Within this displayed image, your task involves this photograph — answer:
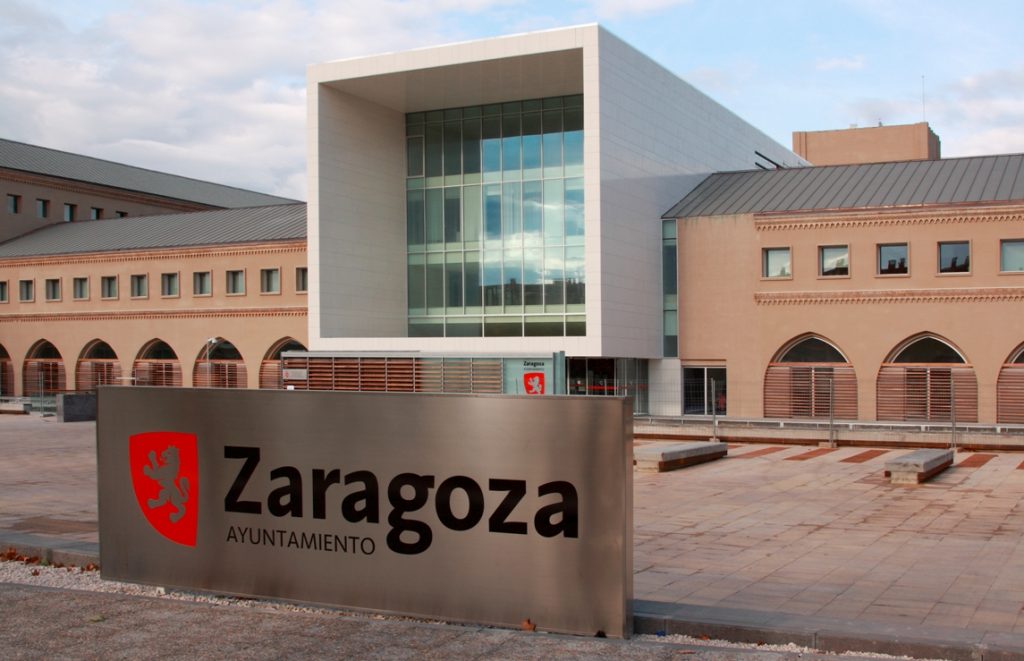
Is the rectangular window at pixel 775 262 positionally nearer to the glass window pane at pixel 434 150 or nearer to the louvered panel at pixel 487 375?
the louvered panel at pixel 487 375

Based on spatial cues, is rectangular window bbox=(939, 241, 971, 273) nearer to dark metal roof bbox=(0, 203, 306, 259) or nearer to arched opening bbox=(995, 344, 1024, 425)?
arched opening bbox=(995, 344, 1024, 425)

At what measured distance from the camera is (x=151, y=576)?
9773 mm

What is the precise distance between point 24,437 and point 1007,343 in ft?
102

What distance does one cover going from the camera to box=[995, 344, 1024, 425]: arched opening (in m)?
34.9

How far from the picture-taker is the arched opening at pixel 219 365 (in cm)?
4978

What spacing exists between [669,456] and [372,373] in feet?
66.3

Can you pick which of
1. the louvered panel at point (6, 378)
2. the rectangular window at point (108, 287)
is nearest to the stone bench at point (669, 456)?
the rectangular window at point (108, 287)

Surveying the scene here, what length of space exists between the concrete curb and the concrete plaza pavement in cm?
1

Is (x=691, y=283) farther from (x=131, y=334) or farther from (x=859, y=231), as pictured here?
(x=131, y=334)

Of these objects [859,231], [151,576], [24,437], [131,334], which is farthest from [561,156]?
[151,576]

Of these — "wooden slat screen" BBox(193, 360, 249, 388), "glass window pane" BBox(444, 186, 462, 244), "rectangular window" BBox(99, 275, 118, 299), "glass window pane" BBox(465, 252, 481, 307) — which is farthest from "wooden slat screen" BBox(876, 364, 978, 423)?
"rectangular window" BBox(99, 275, 118, 299)

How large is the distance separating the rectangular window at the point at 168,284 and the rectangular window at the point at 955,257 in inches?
1344

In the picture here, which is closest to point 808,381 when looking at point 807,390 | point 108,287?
point 807,390

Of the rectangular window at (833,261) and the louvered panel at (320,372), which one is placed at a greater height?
the rectangular window at (833,261)
